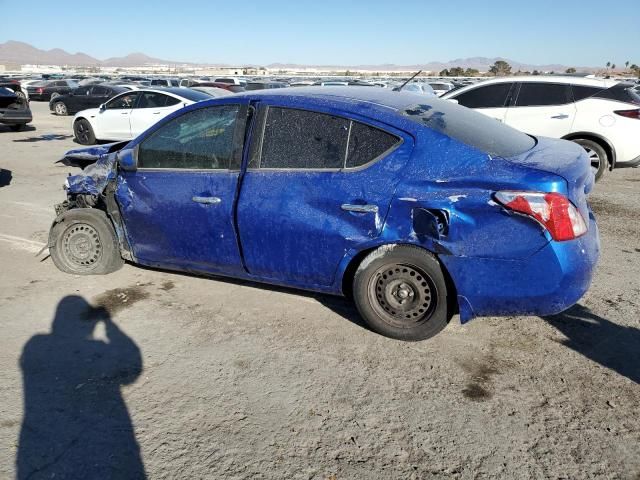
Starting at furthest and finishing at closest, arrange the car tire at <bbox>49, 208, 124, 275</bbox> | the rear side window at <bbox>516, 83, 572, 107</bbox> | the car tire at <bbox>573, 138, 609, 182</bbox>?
1. the rear side window at <bbox>516, 83, 572, 107</bbox>
2. the car tire at <bbox>573, 138, 609, 182</bbox>
3. the car tire at <bbox>49, 208, 124, 275</bbox>

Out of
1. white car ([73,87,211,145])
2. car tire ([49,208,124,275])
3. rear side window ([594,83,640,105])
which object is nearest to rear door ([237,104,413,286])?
car tire ([49,208,124,275])

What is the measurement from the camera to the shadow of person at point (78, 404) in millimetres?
2422

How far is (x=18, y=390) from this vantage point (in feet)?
9.80

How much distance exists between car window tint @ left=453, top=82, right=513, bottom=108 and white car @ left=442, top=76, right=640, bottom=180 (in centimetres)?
3

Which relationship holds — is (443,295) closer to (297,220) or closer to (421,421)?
(421,421)

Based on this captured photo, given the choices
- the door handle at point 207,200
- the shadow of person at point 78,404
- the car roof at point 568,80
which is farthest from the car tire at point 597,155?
the shadow of person at point 78,404

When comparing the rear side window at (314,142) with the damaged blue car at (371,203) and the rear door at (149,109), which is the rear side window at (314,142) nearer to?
the damaged blue car at (371,203)

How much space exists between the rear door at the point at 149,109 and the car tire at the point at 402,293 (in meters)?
9.85

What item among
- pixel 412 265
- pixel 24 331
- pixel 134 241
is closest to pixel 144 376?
pixel 24 331

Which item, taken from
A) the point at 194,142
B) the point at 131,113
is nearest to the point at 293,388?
the point at 194,142

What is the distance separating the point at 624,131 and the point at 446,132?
20.9 ft

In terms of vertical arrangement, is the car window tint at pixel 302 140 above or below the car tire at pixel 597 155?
above

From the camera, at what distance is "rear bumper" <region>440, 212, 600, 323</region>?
2965 mm

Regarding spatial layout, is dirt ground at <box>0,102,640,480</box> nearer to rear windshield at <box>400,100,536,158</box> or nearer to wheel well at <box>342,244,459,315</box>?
wheel well at <box>342,244,459,315</box>
